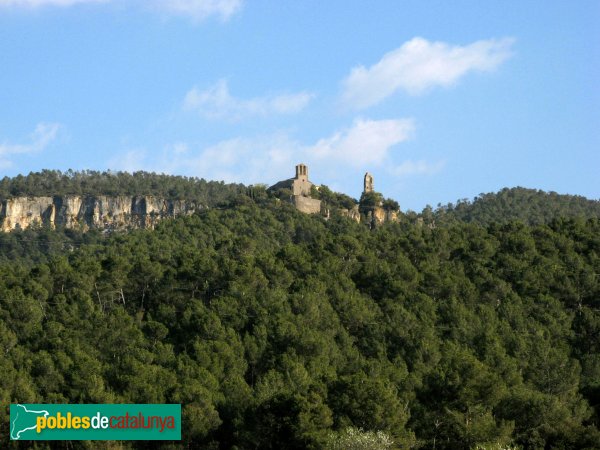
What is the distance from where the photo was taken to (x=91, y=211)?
118375 millimetres

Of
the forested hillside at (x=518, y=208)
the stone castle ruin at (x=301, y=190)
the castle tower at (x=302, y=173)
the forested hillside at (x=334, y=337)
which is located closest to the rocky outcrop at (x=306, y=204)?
the stone castle ruin at (x=301, y=190)

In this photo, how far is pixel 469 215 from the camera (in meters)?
123

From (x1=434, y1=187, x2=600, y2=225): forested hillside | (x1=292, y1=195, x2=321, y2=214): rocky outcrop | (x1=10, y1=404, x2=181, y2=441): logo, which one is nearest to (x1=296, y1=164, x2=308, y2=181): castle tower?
(x1=292, y1=195, x2=321, y2=214): rocky outcrop

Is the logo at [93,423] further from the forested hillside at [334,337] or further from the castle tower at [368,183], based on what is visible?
the castle tower at [368,183]

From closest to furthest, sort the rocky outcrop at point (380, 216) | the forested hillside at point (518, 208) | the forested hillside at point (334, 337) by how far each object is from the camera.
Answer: the forested hillside at point (334, 337), the rocky outcrop at point (380, 216), the forested hillside at point (518, 208)

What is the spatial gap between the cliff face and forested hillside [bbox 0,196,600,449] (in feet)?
136

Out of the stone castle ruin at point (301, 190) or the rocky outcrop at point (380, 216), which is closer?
the stone castle ruin at point (301, 190)

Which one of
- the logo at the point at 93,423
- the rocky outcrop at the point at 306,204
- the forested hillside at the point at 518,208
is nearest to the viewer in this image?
the logo at the point at 93,423

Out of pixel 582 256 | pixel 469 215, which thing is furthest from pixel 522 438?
pixel 469 215

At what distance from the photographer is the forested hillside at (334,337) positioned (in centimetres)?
3559

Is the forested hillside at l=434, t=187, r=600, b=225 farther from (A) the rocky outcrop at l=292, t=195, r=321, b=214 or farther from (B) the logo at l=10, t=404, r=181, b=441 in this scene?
(B) the logo at l=10, t=404, r=181, b=441

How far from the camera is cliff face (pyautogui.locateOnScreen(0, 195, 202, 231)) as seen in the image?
379 ft

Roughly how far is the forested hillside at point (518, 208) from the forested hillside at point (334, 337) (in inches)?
1655

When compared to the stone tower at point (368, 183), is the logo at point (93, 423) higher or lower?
lower
